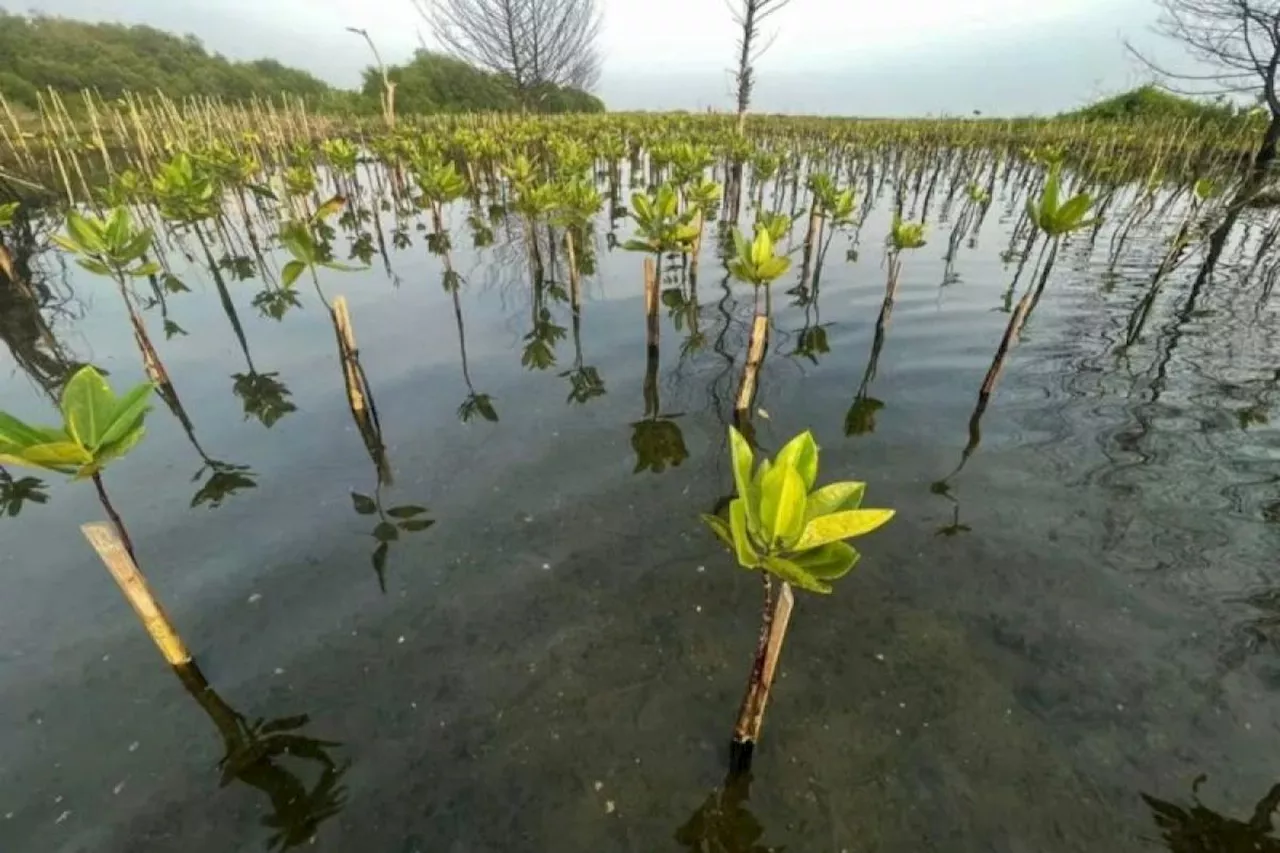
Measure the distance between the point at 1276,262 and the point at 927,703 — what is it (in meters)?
12.5

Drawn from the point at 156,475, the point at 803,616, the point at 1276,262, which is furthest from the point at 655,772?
the point at 1276,262

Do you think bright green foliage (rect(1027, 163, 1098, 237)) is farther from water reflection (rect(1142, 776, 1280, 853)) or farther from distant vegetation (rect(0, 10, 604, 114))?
distant vegetation (rect(0, 10, 604, 114))

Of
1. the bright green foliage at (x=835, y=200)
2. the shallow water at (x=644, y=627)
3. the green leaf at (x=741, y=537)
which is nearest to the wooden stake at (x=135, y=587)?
the shallow water at (x=644, y=627)

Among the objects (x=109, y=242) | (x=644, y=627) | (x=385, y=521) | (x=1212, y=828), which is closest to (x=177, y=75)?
(x=109, y=242)

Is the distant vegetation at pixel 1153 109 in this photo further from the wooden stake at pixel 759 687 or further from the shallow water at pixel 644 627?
the wooden stake at pixel 759 687

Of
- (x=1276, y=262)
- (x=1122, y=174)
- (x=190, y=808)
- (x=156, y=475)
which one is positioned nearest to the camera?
(x=190, y=808)

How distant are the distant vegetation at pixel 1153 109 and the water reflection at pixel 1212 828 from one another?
30230 mm

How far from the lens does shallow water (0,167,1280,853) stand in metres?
2.85

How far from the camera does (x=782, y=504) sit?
2.00 metres

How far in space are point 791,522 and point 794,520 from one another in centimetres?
1

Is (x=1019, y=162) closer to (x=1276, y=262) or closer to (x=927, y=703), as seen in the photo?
(x=1276, y=262)

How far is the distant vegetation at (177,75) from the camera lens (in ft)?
106

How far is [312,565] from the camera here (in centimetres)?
424

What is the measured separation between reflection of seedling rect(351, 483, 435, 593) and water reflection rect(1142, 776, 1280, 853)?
4597 millimetres
